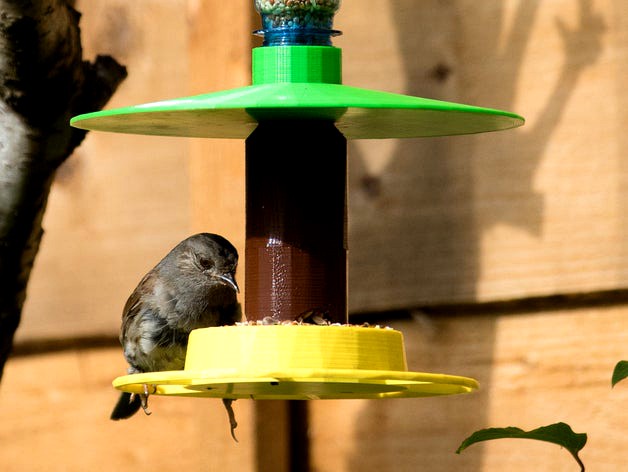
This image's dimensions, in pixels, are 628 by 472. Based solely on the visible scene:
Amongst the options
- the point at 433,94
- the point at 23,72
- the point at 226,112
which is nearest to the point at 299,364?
the point at 226,112

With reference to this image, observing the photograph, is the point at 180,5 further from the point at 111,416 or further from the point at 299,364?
the point at 299,364

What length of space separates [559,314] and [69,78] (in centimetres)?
163

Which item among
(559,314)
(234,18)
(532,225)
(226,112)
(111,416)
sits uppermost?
(234,18)

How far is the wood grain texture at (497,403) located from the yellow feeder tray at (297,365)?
1150 mm

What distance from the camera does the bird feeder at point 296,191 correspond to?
9.40 ft

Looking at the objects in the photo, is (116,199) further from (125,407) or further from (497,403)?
(497,403)

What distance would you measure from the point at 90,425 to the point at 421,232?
1452 millimetres

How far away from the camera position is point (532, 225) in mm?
4152

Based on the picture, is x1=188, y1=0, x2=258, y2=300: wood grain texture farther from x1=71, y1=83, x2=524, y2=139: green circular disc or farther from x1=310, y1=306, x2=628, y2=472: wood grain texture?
x1=71, y1=83, x2=524, y2=139: green circular disc

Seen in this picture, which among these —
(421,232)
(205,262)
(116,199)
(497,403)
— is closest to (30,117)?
(205,262)

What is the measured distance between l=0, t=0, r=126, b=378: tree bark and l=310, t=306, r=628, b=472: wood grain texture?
1.15 metres

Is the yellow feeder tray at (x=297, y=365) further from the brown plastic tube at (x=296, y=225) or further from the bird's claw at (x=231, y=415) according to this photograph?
the bird's claw at (x=231, y=415)

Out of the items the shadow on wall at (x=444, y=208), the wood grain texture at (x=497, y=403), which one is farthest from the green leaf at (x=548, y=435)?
the shadow on wall at (x=444, y=208)

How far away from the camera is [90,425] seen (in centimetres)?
484
